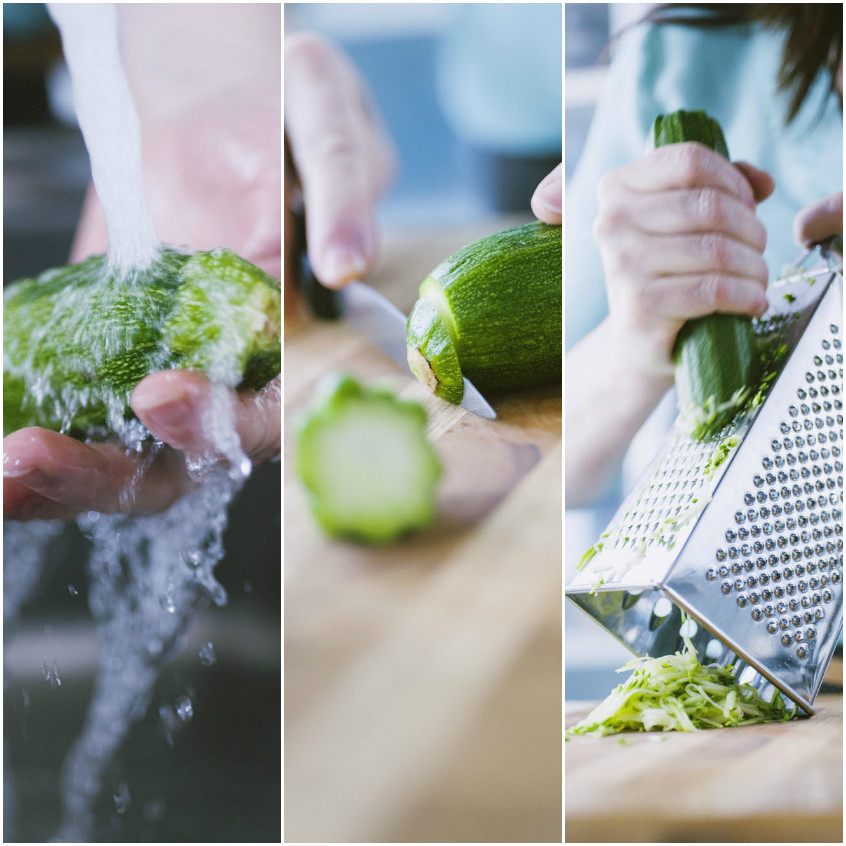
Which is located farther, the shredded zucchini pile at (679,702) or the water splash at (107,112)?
the water splash at (107,112)

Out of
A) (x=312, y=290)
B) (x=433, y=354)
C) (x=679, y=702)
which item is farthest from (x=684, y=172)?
(x=679, y=702)

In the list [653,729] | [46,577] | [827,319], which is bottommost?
[653,729]

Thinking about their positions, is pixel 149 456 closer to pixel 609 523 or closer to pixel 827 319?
pixel 609 523

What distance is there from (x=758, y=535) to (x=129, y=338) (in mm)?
864

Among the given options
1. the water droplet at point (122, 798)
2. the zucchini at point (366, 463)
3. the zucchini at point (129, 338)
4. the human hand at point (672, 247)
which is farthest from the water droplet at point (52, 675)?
the human hand at point (672, 247)

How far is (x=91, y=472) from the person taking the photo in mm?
1126

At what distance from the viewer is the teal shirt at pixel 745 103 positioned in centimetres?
113

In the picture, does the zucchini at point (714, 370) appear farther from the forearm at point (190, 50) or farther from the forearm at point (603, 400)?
the forearm at point (190, 50)

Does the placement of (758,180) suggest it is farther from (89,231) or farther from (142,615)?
(142,615)

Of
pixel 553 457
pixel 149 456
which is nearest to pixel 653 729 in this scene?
pixel 553 457

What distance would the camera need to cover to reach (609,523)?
110cm

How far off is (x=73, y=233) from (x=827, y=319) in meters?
1.05

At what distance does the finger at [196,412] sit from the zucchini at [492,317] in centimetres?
21

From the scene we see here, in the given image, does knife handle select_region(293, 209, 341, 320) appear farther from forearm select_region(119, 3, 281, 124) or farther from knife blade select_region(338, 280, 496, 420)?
forearm select_region(119, 3, 281, 124)
